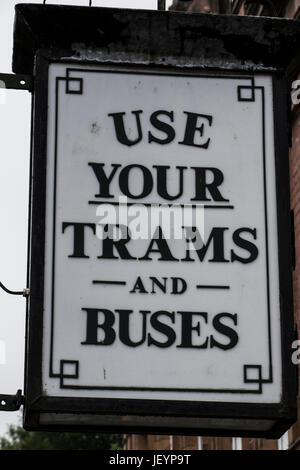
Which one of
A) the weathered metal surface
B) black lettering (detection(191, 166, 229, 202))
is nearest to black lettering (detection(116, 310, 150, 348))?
black lettering (detection(191, 166, 229, 202))

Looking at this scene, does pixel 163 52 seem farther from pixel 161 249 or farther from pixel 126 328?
pixel 126 328

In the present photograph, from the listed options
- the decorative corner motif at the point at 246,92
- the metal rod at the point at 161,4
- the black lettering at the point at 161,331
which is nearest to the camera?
the black lettering at the point at 161,331

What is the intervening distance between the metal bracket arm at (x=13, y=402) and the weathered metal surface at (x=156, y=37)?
117 centimetres

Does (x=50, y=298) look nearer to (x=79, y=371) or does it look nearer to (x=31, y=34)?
(x=79, y=371)

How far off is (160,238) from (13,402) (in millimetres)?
708

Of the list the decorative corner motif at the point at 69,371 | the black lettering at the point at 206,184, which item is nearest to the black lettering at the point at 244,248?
the black lettering at the point at 206,184

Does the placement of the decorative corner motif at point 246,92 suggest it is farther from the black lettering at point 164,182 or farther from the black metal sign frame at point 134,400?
the black lettering at point 164,182

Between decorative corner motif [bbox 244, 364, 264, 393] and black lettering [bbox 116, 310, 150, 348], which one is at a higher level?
black lettering [bbox 116, 310, 150, 348]

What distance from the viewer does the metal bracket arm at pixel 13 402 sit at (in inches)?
155

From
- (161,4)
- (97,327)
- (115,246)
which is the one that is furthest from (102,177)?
(161,4)

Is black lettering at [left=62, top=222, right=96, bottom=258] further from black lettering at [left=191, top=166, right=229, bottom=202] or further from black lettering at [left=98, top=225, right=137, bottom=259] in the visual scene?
black lettering at [left=191, top=166, right=229, bottom=202]

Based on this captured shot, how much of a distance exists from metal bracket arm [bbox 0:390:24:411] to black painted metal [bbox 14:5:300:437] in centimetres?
7

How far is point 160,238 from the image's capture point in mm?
4090

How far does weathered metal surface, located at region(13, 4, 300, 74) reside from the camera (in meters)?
4.29
